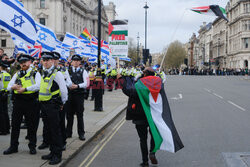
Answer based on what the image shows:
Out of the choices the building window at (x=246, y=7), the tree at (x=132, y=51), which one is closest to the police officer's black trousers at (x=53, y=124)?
the building window at (x=246, y=7)

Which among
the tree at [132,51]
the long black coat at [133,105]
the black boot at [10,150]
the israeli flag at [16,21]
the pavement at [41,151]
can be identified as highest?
the tree at [132,51]

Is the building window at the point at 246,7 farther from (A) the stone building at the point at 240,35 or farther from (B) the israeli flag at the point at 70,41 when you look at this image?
(B) the israeli flag at the point at 70,41

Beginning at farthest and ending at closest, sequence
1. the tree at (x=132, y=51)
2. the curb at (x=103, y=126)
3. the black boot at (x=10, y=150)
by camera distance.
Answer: the tree at (x=132, y=51) < the black boot at (x=10, y=150) < the curb at (x=103, y=126)

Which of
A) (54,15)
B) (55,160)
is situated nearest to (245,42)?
(54,15)

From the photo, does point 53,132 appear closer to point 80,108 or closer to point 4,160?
point 4,160

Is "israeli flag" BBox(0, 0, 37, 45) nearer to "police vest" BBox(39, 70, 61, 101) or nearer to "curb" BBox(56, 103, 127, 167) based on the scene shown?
"police vest" BBox(39, 70, 61, 101)

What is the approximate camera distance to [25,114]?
6.48 m

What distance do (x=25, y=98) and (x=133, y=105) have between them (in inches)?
83.1

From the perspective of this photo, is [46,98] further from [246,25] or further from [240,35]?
[246,25]

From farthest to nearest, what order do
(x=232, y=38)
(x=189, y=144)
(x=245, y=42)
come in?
(x=232, y=38), (x=245, y=42), (x=189, y=144)

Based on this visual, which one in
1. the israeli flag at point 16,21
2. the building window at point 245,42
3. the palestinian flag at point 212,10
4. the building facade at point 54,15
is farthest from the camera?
the building window at point 245,42

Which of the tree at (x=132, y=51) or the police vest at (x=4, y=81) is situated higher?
the tree at (x=132, y=51)

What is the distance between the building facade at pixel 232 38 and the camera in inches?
3339

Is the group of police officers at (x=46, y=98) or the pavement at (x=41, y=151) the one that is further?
the group of police officers at (x=46, y=98)
